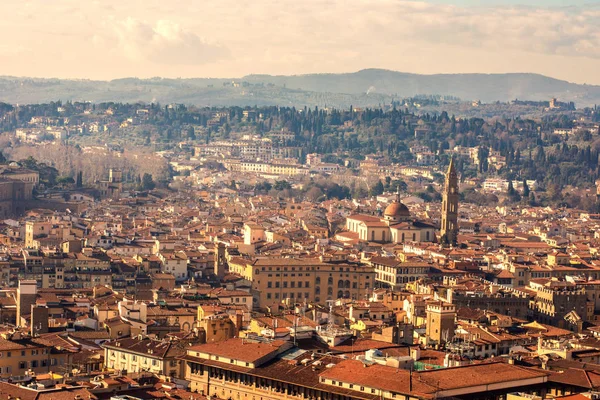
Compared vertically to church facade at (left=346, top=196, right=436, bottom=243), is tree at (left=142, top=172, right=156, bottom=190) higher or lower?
lower

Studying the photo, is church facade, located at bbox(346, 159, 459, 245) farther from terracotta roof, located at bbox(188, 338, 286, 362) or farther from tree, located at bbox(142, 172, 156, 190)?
terracotta roof, located at bbox(188, 338, 286, 362)

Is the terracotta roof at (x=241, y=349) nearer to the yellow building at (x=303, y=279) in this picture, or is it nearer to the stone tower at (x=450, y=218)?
the yellow building at (x=303, y=279)

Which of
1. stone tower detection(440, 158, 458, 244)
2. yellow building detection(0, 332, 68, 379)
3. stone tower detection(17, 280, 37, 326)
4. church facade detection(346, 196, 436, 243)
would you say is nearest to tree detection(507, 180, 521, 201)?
church facade detection(346, 196, 436, 243)

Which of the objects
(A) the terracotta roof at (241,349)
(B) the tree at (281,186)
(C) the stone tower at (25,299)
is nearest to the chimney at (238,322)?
(A) the terracotta roof at (241,349)

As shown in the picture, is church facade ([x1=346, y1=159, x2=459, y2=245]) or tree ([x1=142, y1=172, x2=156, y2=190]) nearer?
Result: church facade ([x1=346, y1=159, x2=459, y2=245])

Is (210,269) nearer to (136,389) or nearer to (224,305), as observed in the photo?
(224,305)

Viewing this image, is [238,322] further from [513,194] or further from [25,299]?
[513,194]

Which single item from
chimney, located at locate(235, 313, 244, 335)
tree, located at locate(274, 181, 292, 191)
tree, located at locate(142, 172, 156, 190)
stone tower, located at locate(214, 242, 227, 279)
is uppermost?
chimney, located at locate(235, 313, 244, 335)

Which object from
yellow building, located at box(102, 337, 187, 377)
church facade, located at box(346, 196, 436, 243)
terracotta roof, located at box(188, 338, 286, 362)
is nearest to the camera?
terracotta roof, located at box(188, 338, 286, 362)

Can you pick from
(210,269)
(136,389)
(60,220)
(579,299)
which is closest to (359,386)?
(136,389)
